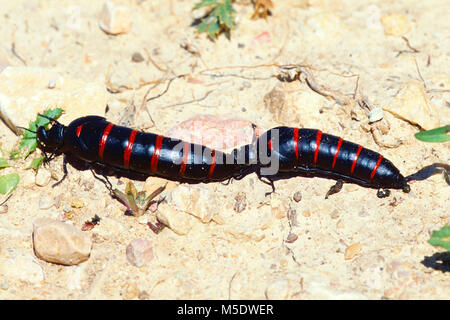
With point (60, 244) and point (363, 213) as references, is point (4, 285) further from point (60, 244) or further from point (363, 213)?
point (363, 213)

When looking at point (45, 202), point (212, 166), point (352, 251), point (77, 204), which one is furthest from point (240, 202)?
point (45, 202)

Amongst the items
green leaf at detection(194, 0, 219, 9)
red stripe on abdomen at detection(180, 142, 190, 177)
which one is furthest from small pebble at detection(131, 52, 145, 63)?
red stripe on abdomen at detection(180, 142, 190, 177)

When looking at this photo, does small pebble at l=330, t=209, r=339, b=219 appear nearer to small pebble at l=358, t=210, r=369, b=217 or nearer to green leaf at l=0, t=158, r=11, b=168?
small pebble at l=358, t=210, r=369, b=217

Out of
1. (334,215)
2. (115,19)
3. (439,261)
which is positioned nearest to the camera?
(439,261)

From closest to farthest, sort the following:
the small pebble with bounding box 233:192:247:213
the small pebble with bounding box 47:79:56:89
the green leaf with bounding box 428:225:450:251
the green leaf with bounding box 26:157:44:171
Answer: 1. the green leaf with bounding box 428:225:450:251
2. the small pebble with bounding box 233:192:247:213
3. the green leaf with bounding box 26:157:44:171
4. the small pebble with bounding box 47:79:56:89

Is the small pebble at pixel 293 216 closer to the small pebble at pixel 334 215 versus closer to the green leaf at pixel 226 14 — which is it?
the small pebble at pixel 334 215
